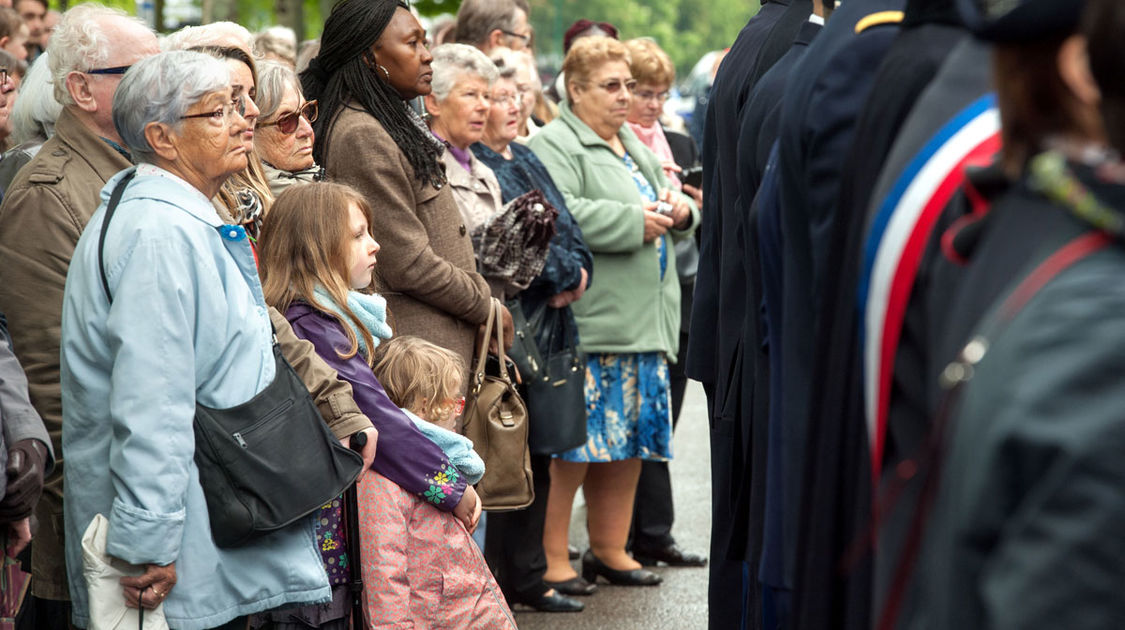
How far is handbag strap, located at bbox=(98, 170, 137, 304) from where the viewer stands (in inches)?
124

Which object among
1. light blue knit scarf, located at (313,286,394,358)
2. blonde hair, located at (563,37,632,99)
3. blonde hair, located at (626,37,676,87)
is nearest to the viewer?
light blue knit scarf, located at (313,286,394,358)

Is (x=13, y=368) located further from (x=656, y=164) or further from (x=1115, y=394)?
(x=656, y=164)

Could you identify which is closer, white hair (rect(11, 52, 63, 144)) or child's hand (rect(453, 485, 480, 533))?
child's hand (rect(453, 485, 480, 533))

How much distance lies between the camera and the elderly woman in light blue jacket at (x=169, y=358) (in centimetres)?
308

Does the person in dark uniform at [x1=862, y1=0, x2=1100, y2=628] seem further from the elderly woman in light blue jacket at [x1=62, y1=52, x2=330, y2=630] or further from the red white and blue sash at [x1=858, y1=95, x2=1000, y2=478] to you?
the elderly woman in light blue jacket at [x1=62, y1=52, x2=330, y2=630]

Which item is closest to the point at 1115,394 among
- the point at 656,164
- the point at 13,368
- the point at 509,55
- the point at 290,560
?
the point at 290,560

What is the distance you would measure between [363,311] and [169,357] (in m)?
0.89

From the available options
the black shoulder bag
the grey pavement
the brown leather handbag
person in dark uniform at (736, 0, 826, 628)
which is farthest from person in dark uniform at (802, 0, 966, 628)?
the grey pavement

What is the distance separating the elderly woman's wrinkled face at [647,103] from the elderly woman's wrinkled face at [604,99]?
688mm

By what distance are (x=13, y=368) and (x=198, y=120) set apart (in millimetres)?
724

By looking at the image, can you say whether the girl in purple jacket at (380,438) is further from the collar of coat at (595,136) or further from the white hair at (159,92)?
the collar of coat at (595,136)

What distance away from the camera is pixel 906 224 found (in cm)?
158

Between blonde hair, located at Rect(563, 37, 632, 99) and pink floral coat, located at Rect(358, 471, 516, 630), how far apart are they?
Answer: 2.70 meters

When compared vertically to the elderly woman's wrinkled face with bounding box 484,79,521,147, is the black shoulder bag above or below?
below
